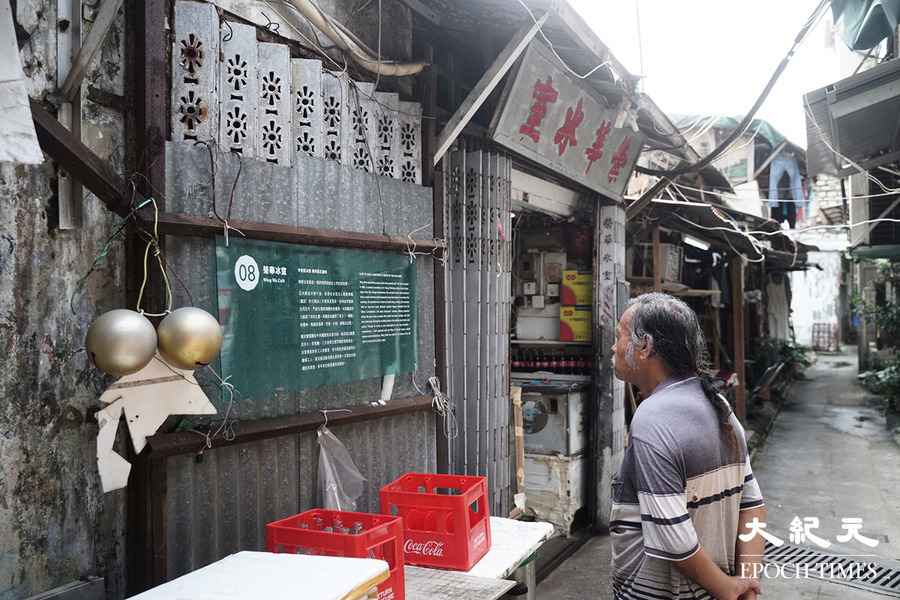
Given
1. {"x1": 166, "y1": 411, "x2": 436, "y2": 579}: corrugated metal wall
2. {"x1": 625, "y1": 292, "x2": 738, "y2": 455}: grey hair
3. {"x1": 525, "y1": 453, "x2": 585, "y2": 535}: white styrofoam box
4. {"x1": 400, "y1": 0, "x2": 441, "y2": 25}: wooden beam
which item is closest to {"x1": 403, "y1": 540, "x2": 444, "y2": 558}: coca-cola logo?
{"x1": 166, "y1": 411, "x2": 436, "y2": 579}: corrugated metal wall

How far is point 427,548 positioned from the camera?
326cm

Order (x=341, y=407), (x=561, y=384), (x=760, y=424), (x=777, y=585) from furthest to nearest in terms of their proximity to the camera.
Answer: (x=760, y=424) → (x=561, y=384) → (x=777, y=585) → (x=341, y=407)

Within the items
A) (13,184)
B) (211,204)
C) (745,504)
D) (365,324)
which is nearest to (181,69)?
(211,204)

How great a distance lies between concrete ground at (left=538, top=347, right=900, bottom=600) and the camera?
6.07m

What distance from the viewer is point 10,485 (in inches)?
92.1

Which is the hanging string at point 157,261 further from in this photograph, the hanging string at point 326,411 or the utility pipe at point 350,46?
the utility pipe at point 350,46

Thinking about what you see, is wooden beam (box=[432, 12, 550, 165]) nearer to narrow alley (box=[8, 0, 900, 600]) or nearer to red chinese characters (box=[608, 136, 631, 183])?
narrow alley (box=[8, 0, 900, 600])

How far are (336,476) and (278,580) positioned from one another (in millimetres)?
1372

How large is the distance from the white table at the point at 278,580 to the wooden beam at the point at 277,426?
577mm

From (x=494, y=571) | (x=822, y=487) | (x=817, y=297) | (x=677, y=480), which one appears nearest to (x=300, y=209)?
(x=494, y=571)

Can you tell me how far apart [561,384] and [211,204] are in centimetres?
493

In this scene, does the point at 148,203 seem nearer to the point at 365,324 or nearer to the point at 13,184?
the point at 13,184

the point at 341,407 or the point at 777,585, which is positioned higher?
the point at 341,407

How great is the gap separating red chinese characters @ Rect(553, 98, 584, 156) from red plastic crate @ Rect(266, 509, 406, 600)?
397 cm
